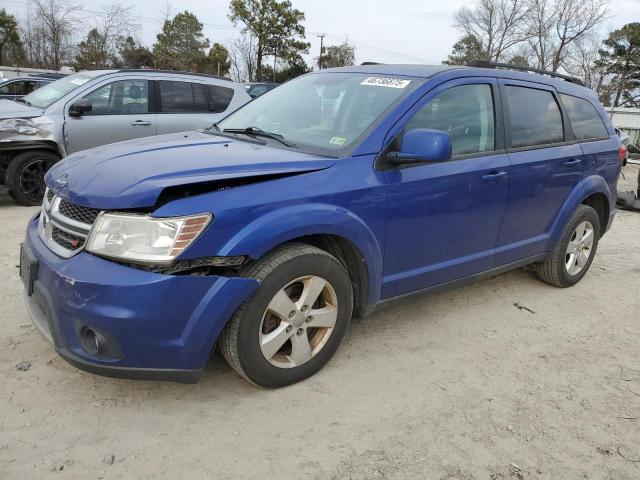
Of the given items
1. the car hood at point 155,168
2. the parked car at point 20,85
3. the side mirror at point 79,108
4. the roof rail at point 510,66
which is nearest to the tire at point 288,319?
the car hood at point 155,168

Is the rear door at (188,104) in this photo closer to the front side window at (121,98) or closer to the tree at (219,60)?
the front side window at (121,98)

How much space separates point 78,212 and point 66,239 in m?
0.16

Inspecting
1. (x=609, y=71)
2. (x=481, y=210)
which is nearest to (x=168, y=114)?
(x=481, y=210)

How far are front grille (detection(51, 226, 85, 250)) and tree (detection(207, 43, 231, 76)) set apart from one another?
48156mm

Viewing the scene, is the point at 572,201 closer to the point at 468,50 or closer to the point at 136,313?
the point at 136,313

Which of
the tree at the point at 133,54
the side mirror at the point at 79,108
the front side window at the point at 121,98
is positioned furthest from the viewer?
the tree at the point at 133,54

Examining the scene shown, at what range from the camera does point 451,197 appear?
3.40 metres

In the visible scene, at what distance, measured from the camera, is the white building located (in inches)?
884

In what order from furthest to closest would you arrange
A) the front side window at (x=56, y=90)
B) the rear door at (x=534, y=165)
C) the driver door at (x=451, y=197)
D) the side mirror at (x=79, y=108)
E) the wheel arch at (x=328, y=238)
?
the front side window at (x=56, y=90), the side mirror at (x=79, y=108), the rear door at (x=534, y=165), the driver door at (x=451, y=197), the wheel arch at (x=328, y=238)

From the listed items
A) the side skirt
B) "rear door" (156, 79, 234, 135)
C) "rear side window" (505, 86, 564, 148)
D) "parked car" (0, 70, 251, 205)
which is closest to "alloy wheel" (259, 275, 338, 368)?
the side skirt

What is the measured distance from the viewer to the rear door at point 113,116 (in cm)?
702

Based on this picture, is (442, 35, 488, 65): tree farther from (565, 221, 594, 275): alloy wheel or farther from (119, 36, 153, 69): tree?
(565, 221, 594, 275): alloy wheel

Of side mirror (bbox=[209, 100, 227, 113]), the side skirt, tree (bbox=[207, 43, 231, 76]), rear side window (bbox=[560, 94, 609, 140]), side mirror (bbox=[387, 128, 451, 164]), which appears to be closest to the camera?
side mirror (bbox=[387, 128, 451, 164])

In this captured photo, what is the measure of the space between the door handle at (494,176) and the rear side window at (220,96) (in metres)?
5.46
